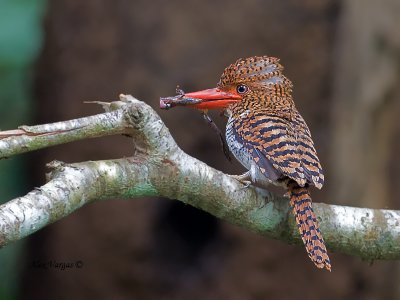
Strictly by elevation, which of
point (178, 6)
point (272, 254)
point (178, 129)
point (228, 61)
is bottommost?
point (272, 254)

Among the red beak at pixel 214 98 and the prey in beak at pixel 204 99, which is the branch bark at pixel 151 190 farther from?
the red beak at pixel 214 98

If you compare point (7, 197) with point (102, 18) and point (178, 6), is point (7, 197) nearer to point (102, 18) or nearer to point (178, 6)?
point (102, 18)

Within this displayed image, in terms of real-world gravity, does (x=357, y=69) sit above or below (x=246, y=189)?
above

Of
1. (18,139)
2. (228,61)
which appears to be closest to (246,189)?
(18,139)

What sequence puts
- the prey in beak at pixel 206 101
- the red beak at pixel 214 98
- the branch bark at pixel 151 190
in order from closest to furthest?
the branch bark at pixel 151 190
the prey in beak at pixel 206 101
the red beak at pixel 214 98

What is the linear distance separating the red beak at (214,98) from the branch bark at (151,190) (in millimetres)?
643

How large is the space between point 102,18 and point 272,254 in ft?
7.78

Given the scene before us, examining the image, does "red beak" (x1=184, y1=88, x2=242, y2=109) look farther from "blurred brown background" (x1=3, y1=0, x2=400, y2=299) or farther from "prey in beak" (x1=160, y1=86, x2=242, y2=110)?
"blurred brown background" (x1=3, y1=0, x2=400, y2=299)

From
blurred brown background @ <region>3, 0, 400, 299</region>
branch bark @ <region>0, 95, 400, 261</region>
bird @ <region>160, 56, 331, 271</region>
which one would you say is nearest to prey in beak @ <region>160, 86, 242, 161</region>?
bird @ <region>160, 56, 331, 271</region>

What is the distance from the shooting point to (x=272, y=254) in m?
6.89

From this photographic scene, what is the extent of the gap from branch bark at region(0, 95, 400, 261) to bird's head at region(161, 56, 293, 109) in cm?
65

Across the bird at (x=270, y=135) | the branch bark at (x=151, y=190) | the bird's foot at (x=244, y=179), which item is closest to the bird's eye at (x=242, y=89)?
the bird at (x=270, y=135)

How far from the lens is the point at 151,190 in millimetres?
3199

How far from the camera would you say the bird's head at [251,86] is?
13.2ft
